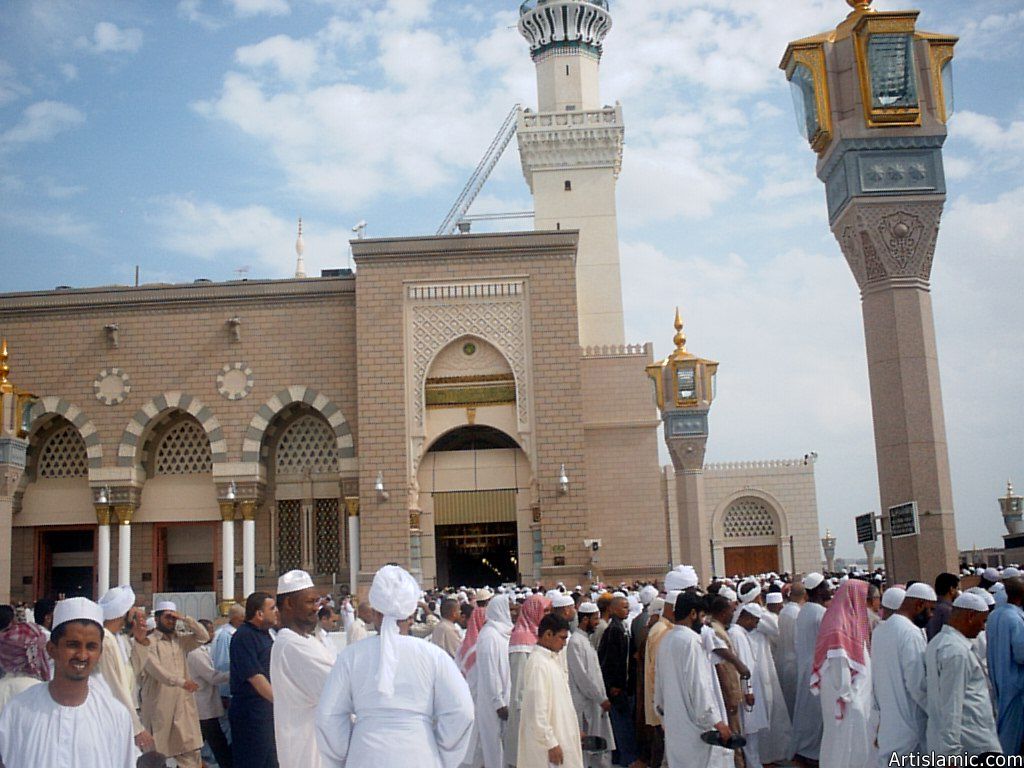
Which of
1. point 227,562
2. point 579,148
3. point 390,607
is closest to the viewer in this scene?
point 390,607

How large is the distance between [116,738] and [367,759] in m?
0.81

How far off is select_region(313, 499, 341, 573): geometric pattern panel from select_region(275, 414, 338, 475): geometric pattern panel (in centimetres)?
76

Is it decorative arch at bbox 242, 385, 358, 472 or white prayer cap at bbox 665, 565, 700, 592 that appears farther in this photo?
decorative arch at bbox 242, 385, 358, 472

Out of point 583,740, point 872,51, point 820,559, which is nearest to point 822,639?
point 583,740

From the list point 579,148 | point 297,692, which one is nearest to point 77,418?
point 579,148

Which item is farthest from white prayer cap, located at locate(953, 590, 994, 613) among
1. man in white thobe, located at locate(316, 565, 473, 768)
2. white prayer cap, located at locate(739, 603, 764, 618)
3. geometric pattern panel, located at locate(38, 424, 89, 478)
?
geometric pattern panel, located at locate(38, 424, 89, 478)

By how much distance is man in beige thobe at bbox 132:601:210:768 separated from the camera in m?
6.68

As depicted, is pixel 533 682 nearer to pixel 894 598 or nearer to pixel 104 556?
pixel 894 598

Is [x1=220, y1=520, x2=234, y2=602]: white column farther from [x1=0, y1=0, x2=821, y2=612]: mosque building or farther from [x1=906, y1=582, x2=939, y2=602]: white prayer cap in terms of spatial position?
[x1=906, y1=582, x2=939, y2=602]: white prayer cap

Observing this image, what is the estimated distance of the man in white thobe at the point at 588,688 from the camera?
23.5 feet

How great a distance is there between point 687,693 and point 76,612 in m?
3.16

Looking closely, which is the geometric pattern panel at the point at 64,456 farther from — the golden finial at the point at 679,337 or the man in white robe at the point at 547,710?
the man in white robe at the point at 547,710

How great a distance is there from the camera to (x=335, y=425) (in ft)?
70.5

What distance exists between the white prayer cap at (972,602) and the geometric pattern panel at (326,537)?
18.2m
